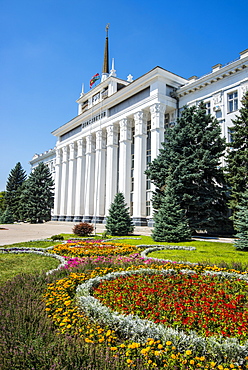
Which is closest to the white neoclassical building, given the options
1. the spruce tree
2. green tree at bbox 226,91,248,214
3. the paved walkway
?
green tree at bbox 226,91,248,214

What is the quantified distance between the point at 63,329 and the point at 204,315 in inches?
83.5

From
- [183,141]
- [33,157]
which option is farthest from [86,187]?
[33,157]

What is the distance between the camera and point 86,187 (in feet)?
124

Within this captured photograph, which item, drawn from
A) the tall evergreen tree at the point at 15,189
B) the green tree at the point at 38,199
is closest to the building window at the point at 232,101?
the green tree at the point at 38,199

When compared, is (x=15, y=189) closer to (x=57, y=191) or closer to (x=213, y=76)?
(x=57, y=191)

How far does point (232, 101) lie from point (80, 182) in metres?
23.8

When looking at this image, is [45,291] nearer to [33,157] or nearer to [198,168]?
[198,168]

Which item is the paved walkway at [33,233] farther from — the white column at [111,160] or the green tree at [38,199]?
the green tree at [38,199]

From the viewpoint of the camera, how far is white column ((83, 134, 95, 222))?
118 feet

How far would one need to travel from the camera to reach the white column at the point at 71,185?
40.7 m

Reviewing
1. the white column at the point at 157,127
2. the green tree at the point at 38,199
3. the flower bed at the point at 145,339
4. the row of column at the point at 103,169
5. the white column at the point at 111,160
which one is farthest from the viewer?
the green tree at the point at 38,199

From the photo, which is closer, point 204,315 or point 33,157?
point 204,315

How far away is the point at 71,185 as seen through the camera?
136ft

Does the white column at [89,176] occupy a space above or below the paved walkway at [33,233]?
above
